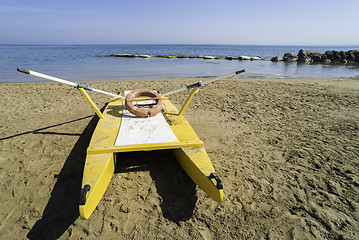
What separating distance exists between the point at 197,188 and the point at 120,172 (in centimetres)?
148

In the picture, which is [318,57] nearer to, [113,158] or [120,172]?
[120,172]

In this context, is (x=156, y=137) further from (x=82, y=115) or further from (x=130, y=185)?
(x=82, y=115)

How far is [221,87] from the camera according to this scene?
10.8 m

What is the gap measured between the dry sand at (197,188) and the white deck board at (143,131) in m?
0.59

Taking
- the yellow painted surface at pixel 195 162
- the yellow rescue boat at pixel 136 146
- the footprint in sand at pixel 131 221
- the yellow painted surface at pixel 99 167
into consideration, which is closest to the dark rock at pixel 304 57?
the yellow rescue boat at pixel 136 146

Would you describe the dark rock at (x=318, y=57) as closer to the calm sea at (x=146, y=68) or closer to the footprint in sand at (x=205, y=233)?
the calm sea at (x=146, y=68)

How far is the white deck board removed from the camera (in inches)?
137

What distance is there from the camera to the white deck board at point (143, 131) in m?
3.48

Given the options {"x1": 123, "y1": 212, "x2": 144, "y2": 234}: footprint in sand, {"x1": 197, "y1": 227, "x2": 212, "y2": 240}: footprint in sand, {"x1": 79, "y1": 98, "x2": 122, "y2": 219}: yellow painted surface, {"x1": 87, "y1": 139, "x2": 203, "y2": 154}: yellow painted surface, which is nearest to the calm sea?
{"x1": 79, "y1": 98, "x2": 122, "y2": 219}: yellow painted surface

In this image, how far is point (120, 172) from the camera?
358cm

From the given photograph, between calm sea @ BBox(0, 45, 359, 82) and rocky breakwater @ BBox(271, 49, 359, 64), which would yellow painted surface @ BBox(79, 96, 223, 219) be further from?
rocky breakwater @ BBox(271, 49, 359, 64)

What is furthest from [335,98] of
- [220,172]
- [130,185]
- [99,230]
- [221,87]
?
[99,230]

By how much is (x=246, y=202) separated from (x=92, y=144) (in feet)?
9.10

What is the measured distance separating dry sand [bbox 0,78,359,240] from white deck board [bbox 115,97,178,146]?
1.93 ft
